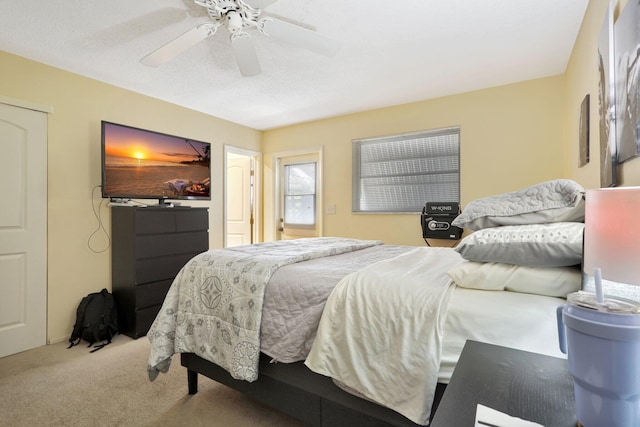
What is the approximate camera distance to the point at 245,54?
2162 mm

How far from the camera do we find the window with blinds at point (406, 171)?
3.56m

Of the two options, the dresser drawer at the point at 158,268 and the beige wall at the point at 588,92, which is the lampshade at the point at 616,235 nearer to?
the beige wall at the point at 588,92

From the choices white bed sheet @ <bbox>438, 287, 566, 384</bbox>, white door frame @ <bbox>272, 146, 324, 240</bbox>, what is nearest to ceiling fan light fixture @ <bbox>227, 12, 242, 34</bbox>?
white bed sheet @ <bbox>438, 287, 566, 384</bbox>

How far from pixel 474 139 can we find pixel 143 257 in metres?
3.48

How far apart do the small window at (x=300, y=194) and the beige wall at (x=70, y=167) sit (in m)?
2.18

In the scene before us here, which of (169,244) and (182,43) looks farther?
(169,244)

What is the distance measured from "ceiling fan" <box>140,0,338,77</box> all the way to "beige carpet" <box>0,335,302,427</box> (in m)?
2.14

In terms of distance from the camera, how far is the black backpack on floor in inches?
107

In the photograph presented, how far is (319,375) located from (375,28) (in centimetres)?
218

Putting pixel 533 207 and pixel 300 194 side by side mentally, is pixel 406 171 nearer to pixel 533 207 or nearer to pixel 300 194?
pixel 300 194

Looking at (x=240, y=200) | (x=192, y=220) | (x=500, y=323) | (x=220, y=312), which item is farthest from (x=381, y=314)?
(x=240, y=200)

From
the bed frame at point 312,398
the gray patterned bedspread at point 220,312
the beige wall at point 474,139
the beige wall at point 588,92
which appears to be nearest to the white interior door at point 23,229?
the gray patterned bedspread at point 220,312

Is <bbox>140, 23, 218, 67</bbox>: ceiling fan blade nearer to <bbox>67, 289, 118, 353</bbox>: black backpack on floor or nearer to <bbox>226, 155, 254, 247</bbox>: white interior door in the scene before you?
<bbox>67, 289, 118, 353</bbox>: black backpack on floor

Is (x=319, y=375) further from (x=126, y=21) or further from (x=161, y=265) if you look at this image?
(x=126, y=21)
